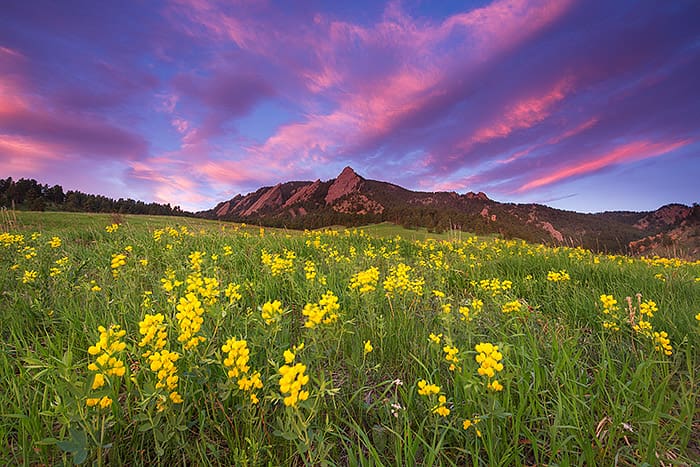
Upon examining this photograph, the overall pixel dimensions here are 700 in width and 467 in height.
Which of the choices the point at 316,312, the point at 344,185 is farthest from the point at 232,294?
the point at 344,185

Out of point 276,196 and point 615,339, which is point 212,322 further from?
point 276,196

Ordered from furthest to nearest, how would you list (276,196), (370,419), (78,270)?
(276,196), (78,270), (370,419)

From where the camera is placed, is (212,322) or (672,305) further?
(672,305)

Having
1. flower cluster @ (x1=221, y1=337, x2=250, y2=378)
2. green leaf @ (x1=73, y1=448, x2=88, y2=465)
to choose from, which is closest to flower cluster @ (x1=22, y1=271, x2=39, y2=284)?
green leaf @ (x1=73, y1=448, x2=88, y2=465)


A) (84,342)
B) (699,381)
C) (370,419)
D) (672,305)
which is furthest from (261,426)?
(672,305)

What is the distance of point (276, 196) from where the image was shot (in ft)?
512

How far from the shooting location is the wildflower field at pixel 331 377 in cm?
175

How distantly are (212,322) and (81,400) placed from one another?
5.46 feet

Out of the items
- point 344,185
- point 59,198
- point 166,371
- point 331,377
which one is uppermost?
point 344,185

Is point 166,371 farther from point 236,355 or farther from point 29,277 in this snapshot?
point 29,277

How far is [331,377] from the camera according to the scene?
2.34m

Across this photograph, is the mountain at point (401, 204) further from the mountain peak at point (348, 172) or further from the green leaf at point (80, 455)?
the green leaf at point (80, 455)

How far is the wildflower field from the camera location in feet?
5.74

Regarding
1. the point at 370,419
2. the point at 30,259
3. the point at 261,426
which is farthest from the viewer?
the point at 30,259
